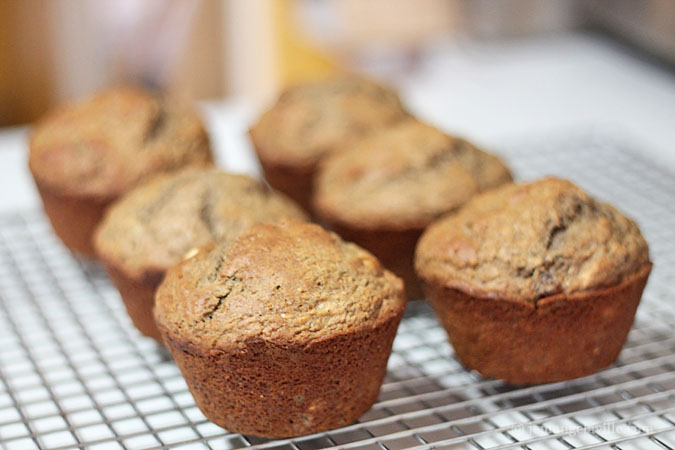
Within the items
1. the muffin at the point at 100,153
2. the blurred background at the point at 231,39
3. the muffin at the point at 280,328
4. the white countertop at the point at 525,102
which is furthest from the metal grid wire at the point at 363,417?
the blurred background at the point at 231,39

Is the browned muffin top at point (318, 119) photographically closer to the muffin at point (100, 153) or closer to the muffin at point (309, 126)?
the muffin at point (309, 126)

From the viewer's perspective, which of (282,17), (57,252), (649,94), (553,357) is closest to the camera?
(553,357)

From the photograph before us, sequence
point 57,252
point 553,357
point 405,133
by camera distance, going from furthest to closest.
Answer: point 57,252 < point 405,133 < point 553,357

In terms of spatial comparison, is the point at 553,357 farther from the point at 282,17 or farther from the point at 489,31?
the point at 282,17

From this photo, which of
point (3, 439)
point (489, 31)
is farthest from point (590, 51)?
point (3, 439)

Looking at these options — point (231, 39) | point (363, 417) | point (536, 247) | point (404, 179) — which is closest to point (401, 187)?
point (404, 179)

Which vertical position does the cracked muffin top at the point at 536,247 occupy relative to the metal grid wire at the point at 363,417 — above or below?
above
